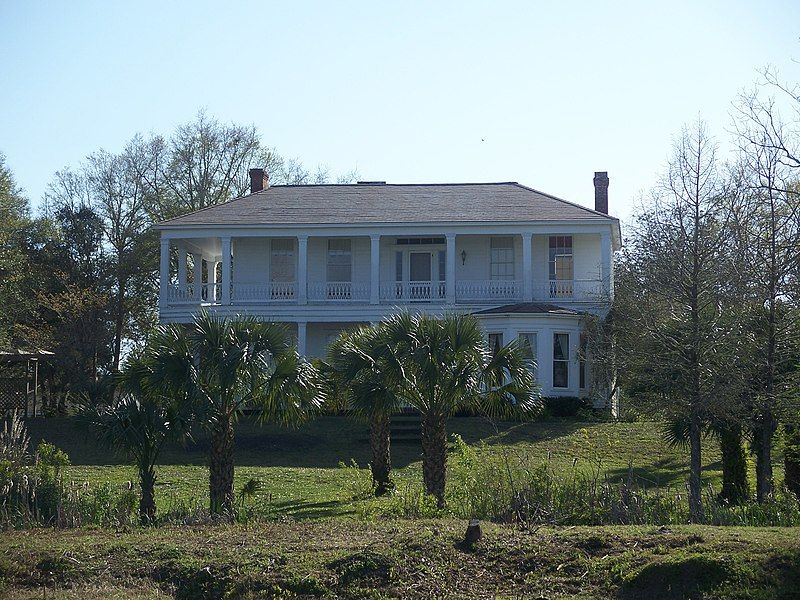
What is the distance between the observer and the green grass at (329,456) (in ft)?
62.6

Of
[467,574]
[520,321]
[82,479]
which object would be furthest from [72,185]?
[467,574]

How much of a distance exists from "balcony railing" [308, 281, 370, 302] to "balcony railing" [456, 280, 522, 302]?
323cm

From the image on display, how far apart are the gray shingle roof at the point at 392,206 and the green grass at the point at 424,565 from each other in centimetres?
2242

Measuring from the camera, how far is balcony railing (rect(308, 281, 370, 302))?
3531 cm

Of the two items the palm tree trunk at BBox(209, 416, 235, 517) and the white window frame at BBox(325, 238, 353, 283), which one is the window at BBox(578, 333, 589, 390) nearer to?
the white window frame at BBox(325, 238, 353, 283)

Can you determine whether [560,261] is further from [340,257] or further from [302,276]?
[302,276]

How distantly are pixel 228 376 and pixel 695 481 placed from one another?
719cm

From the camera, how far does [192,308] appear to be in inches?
1399

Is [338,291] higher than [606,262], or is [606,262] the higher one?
[606,262]

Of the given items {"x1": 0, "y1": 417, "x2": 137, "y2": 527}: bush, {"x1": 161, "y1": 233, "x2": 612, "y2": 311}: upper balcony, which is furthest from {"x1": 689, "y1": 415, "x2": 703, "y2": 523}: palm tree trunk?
{"x1": 161, "y1": 233, "x2": 612, "y2": 311}: upper balcony

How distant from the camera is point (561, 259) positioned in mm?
35594

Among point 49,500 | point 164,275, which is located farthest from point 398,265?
point 49,500

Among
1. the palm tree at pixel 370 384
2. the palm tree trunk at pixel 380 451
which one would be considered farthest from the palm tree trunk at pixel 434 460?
the palm tree trunk at pixel 380 451

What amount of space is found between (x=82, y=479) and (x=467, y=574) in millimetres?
11312
